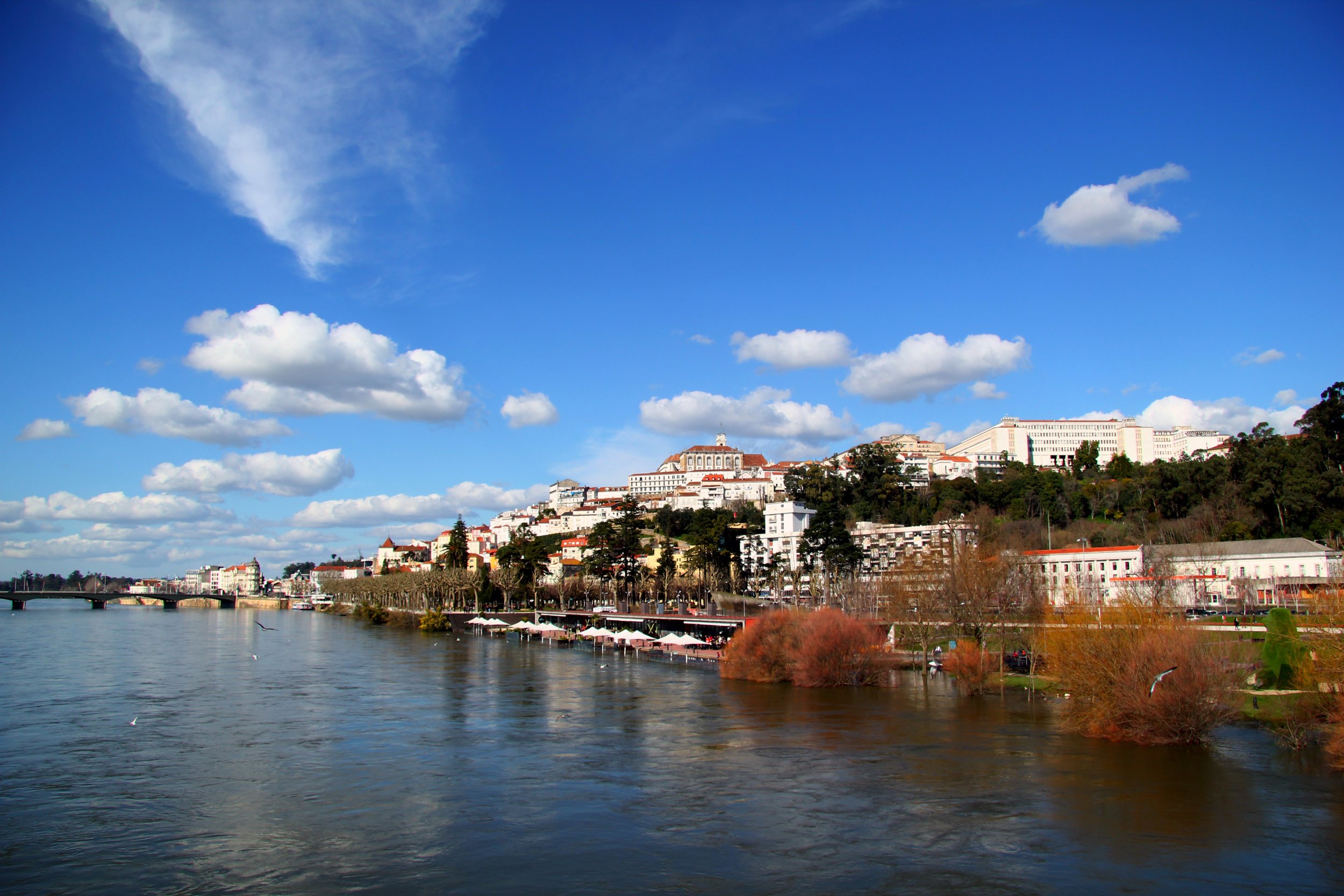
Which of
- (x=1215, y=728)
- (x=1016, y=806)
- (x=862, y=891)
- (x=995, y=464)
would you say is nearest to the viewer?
(x=862, y=891)

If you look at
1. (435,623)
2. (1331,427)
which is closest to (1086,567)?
(1331,427)

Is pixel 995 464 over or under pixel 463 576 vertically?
over

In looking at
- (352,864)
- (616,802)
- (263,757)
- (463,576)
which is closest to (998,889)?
(616,802)

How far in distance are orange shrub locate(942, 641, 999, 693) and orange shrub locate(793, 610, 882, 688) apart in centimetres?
454

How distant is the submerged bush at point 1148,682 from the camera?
29.5m

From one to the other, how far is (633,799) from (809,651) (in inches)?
1019

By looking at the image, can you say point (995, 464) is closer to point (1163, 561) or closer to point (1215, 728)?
point (1163, 561)

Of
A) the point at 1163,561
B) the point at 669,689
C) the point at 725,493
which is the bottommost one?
the point at 669,689

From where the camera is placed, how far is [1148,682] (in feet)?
99.0

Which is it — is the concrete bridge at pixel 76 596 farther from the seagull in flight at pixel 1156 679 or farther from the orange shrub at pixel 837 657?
the seagull in flight at pixel 1156 679

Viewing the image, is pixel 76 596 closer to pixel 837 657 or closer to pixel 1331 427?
pixel 837 657

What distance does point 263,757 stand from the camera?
29.8 metres

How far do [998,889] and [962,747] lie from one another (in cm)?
1371

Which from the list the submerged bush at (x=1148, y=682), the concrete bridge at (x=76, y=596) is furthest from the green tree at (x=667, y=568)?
the concrete bridge at (x=76, y=596)
